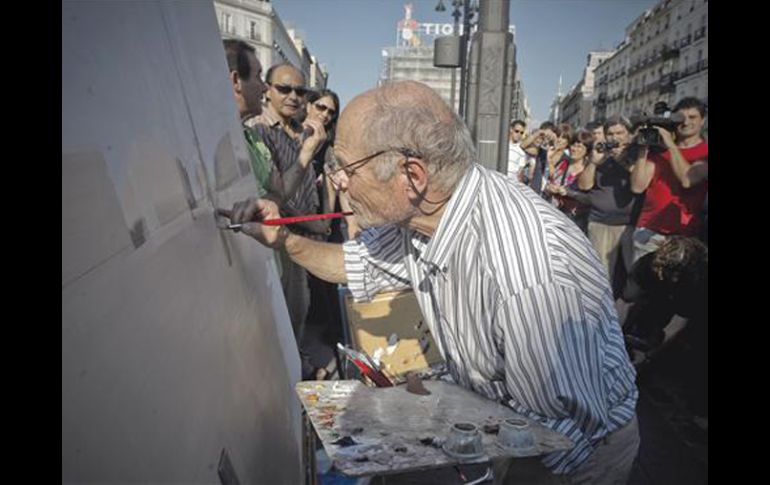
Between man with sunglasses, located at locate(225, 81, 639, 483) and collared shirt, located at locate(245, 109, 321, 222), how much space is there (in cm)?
116

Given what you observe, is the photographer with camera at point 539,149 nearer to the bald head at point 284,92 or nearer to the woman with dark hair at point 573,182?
the woman with dark hair at point 573,182

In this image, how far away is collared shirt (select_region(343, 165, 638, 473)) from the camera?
120 centimetres

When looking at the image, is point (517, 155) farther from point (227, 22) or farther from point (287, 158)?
point (227, 22)

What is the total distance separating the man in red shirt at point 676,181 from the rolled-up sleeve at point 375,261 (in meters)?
2.70

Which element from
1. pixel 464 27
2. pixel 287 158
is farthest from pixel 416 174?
pixel 464 27

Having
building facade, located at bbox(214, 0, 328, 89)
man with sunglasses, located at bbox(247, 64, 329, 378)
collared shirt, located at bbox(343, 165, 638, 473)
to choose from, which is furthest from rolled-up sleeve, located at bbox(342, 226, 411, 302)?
building facade, located at bbox(214, 0, 328, 89)

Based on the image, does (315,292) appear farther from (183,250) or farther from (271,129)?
(183,250)

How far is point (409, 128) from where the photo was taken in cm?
143

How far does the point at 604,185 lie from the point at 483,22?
1.76 meters

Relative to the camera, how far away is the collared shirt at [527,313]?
1.20 metres

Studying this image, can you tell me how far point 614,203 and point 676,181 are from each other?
840 mm

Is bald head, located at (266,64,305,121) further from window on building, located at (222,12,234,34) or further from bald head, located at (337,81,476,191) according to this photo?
window on building, located at (222,12,234,34)

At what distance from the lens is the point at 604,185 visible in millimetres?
4824
